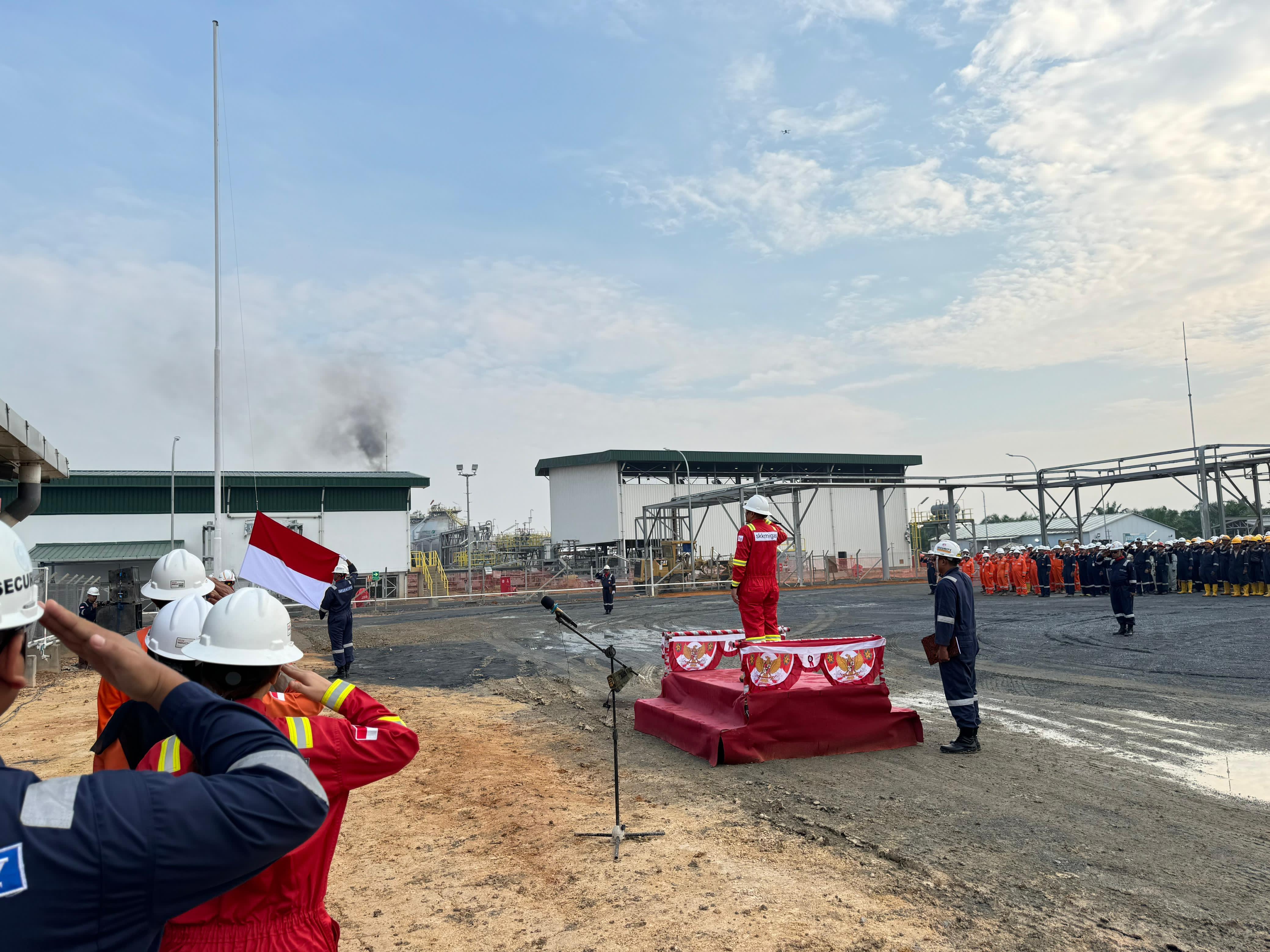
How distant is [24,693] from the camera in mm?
15172

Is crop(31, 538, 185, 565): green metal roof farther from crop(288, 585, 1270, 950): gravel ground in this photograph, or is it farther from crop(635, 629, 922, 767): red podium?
crop(635, 629, 922, 767): red podium

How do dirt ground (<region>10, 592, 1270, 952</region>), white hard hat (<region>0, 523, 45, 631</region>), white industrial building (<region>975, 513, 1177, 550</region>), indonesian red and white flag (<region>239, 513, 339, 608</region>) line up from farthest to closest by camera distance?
white industrial building (<region>975, 513, 1177, 550</region>), indonesian red and white flag (<region>239, 513, 339, 608</region>), dirt ground (<region>10, 592, 1270, 952</region>), white hard hat (<region>0, 523, 45, 631</region>)

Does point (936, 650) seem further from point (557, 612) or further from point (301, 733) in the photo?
point (301, 733)

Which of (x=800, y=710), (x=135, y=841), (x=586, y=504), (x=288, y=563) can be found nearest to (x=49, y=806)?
(x=135, y=841)

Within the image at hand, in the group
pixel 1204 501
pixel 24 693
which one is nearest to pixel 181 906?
pixel 24 693

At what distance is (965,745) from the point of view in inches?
325

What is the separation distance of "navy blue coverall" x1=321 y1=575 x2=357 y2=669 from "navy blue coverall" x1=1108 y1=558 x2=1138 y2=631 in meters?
14.5

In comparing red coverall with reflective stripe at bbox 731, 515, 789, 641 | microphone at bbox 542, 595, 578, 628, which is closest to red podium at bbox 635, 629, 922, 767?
red coverall with reflective stripe at bbox 731, 515, 789, 641

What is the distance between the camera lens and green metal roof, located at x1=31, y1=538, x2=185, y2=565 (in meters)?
37.5

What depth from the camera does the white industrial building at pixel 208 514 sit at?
39.7 meters

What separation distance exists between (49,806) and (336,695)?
66.9 inches

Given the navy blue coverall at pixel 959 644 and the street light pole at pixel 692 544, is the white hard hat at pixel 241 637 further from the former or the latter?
the street light pole at pixel 692 544

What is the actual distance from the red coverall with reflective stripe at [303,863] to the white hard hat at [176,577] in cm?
286

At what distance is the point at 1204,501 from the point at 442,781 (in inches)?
1264
